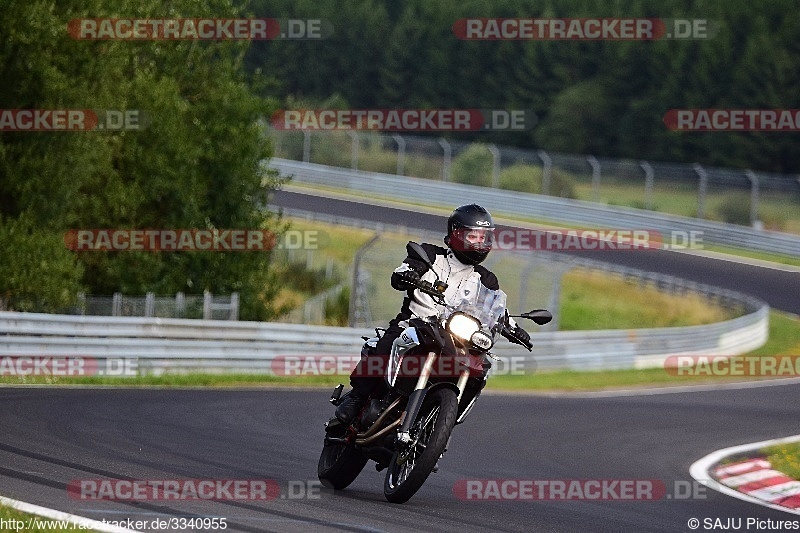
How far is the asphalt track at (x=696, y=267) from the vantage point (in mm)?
37875

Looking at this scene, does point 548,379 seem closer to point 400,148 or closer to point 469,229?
point 469,229

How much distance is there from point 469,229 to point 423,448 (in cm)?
143

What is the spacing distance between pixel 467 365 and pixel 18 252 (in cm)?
1331

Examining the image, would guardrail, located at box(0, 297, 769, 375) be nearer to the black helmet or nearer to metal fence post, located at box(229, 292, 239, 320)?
metal fence post, located at box(229, 292, 239, 320)

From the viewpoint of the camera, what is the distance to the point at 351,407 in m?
9.62

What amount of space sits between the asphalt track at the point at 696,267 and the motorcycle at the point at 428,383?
93.1 ft

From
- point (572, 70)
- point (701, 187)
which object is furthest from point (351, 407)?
point (572, 70)

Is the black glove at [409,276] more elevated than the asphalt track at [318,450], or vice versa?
the black glove at [409,276]

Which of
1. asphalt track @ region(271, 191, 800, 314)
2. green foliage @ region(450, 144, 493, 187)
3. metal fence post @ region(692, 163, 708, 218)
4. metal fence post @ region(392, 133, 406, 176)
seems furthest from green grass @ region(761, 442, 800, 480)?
green foliage @ region(450, 144, 493, 187)

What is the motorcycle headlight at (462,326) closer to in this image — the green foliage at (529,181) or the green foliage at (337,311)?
the green foliage at (337,311)

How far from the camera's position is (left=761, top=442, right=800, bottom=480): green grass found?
41.6ft

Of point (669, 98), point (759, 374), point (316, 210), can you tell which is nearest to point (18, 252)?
point (759, 374)

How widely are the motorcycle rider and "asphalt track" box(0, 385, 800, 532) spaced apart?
1129mm

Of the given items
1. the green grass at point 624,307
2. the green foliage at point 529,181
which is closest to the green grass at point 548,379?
the green grass at point 624,307
